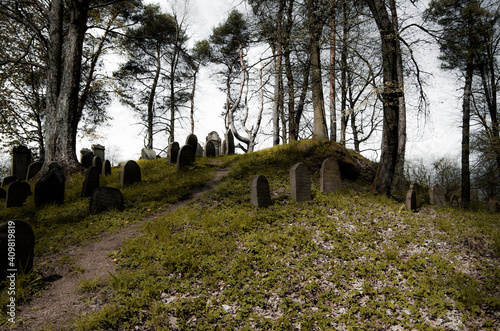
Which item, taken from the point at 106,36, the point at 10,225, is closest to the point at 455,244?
the point at 10,225

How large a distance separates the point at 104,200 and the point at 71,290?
130 inches

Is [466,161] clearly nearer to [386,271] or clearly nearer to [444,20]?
[444,20]

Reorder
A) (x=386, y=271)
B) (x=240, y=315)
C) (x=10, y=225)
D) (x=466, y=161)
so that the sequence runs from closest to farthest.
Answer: (x=240, y=315) < (x=10, y=225) < (x=386, y=271) < (x=466, y=161)

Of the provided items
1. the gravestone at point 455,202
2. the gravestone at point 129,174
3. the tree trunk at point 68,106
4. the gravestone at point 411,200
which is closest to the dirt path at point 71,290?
the gravestone at point 129,174

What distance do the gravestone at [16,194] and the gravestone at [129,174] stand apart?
2.60 meters

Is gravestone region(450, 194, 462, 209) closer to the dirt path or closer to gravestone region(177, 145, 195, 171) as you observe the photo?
gravestone region(177, 145, 195, 171)

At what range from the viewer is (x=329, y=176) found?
751 cm

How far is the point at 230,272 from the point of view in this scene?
4164mm

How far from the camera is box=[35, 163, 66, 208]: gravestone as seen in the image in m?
6.99

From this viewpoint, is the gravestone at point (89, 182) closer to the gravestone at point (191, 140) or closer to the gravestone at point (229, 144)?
the gravestone at point (191, 140)

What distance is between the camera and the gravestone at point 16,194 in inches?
295

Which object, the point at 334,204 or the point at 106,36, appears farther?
the point at 106,36

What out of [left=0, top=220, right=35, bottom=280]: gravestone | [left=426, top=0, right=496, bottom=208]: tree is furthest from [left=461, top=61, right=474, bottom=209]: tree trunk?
[left=0, top=220, right=35, bottom=280]: gravestone

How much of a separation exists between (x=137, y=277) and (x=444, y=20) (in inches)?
706
